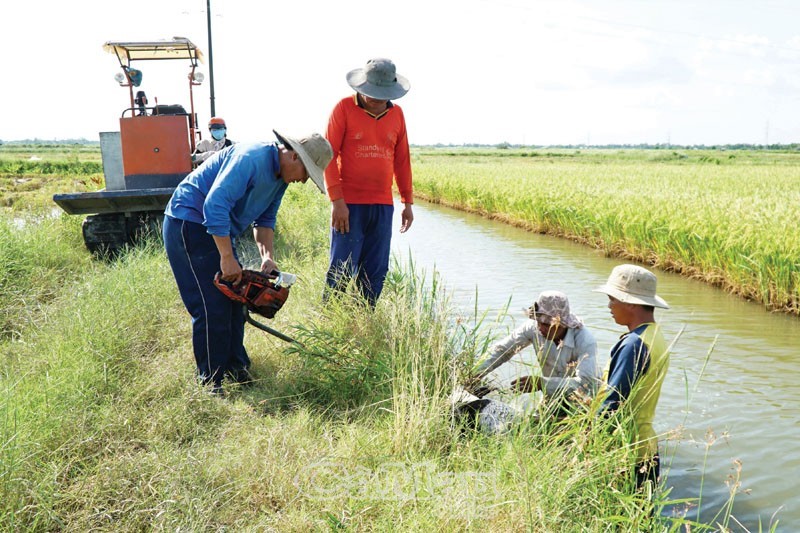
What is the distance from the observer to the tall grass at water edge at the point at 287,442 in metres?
2.46

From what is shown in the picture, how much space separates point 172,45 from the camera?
9000 mm

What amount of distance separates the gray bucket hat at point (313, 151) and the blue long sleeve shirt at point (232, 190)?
19 centimetres

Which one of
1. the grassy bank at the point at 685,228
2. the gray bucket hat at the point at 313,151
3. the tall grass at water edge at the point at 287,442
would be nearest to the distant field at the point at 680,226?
the grassy bank at the point at 685,228

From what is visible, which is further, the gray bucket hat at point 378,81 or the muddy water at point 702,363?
the gray bucket hat at point 378,81

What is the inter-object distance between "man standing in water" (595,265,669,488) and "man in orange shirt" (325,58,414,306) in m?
2.02

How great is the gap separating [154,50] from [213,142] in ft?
6.16

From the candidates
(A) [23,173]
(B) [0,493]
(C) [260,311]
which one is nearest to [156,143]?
(C) [260,311]

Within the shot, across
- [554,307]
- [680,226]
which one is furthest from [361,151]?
[680,226]

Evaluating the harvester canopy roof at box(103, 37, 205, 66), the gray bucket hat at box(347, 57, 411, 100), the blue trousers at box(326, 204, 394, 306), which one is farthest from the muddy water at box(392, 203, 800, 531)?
the harvester canopy roof at box(103, 37, 205, 66)

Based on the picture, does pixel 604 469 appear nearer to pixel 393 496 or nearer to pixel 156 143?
pixel 393 496

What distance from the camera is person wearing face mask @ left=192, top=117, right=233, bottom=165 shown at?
27.0 ft

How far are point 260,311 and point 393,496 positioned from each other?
164 cm

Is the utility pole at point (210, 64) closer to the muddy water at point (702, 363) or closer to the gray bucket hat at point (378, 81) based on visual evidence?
the muddy water at point (702, 363)

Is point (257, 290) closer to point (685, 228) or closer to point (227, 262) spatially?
point (227, 262)
